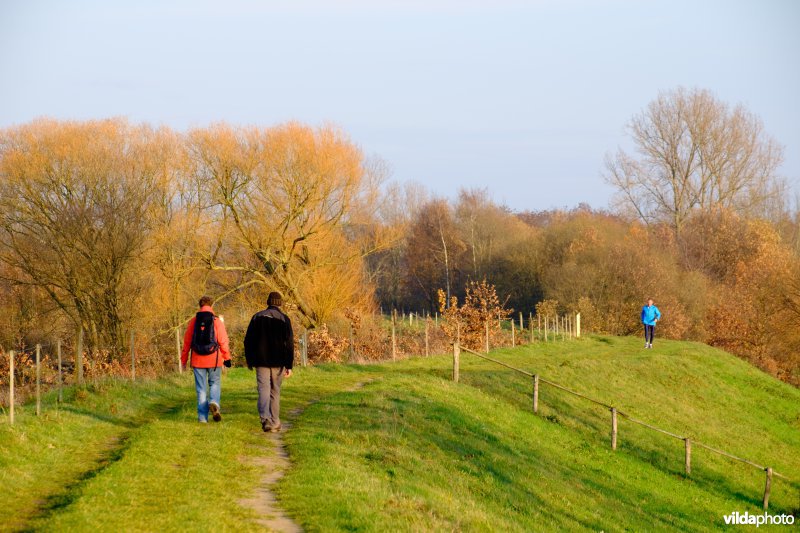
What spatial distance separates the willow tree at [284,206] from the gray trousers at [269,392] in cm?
2850

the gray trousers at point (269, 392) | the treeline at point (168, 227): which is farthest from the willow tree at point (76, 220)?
the gray trousers at point (269, 392)

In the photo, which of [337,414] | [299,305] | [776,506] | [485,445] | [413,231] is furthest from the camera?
[413,231]

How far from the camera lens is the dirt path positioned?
902cm

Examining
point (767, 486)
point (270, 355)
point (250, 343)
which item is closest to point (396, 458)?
point (270, 355)

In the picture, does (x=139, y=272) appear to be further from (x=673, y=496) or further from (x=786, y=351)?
(x=786, y=351)

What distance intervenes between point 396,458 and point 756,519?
12.4m

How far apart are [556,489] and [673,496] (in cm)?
605

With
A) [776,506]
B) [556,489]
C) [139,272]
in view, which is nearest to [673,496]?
[776,506]

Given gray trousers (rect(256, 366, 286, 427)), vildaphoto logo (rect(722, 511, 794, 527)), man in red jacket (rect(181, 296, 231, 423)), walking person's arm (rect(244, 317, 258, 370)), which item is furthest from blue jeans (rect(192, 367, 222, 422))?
vildaphoto logo (rect(722, 511, 794, 527))

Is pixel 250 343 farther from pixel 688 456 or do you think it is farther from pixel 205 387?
pixel 688 456

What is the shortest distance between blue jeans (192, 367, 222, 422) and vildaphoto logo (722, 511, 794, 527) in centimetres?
1265

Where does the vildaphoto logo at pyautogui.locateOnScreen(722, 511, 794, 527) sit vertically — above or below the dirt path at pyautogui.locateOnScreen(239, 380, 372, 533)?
below

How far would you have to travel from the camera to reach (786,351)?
5622 cm

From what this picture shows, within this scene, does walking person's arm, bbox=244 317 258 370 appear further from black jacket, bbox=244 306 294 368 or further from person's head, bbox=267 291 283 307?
person's head, bbox=267 291 283 307
